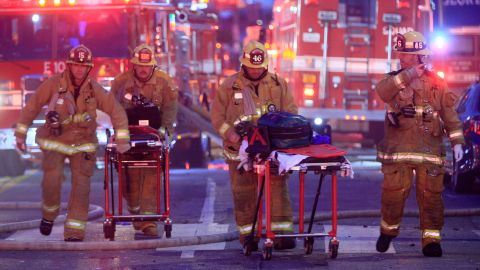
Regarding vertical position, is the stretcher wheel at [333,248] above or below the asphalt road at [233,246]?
above

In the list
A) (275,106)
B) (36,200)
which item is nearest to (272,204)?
(275,106)

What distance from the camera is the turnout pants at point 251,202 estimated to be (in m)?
9.54

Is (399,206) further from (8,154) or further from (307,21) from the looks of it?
→ (307,21)

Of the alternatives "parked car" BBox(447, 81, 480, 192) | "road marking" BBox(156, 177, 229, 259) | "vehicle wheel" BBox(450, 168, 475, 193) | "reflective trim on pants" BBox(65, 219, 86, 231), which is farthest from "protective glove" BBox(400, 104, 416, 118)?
"vehicle wheel" BBox(450, 168, 475, 193)

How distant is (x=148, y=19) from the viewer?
17.0 metres

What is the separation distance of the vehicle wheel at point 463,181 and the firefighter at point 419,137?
5.06 meters

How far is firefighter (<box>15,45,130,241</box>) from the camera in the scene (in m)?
10.0

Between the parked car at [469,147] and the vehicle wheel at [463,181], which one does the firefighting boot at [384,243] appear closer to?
the parked car at [469,147]

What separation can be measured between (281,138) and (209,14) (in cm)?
1044

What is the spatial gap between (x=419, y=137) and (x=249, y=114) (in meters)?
1.38

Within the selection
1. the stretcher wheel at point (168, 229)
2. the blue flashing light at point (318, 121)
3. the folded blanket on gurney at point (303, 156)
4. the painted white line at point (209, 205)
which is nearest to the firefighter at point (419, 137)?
the folded blanket on gurney at point (303, 156)

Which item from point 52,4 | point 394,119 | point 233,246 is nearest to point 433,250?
point 394,119

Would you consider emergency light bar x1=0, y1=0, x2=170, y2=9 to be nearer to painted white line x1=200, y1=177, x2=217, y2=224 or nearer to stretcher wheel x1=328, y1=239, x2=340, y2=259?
painted white line x1=200, y1=177, x2=217, y2=224

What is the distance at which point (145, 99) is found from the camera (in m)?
10.8
